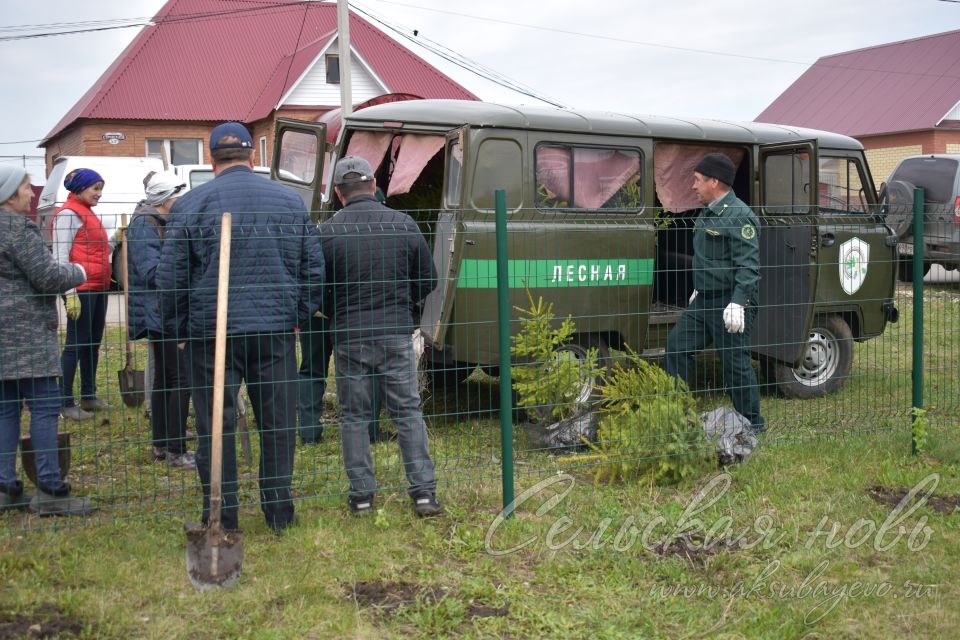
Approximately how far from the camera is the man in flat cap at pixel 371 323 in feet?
16.0

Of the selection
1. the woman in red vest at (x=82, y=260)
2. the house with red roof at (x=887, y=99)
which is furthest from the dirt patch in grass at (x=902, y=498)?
the house with red roof at (x=887, y=99)

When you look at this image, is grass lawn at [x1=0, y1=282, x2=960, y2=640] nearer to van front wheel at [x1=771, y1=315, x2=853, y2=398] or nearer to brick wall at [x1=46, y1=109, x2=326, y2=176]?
van front wheel at [x1=771, y1=315, x2=853, y2=398]

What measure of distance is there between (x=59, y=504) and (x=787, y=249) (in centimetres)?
541

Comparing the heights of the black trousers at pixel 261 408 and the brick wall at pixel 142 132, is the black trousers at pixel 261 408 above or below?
below

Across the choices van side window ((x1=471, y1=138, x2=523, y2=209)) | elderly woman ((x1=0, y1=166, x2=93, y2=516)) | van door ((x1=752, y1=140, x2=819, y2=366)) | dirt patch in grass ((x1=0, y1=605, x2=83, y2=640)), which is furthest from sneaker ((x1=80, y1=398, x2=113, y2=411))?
van door ((x1=752, y1=140, x2=819, y2=366))

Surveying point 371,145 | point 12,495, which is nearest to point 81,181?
point 371,145

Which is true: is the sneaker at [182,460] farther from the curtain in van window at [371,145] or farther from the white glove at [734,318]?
the white glove at [734,318]

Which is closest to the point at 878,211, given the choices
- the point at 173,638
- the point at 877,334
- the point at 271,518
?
the point at 877,334

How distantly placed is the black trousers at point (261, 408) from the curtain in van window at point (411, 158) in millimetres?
2834

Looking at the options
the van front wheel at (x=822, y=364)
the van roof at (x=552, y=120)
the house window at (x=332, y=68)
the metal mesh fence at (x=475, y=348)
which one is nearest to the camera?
the metal mesh fence at (x=475, y=348)

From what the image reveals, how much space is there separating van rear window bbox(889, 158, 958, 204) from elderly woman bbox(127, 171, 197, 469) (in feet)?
44.1

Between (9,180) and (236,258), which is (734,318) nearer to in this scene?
(236,258)

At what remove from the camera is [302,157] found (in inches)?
309

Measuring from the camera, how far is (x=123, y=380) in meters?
7.28
